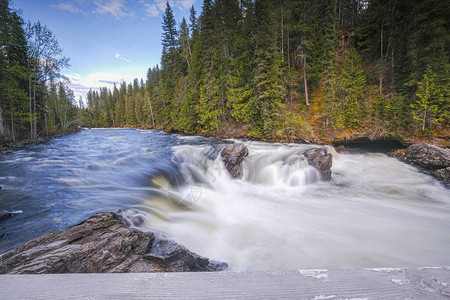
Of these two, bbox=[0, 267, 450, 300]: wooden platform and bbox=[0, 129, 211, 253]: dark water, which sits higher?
bbox=[0, 267, 450, 300]: wooden platform

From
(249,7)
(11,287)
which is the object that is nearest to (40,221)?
(11,287)

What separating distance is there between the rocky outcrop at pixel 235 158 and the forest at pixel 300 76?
776cm

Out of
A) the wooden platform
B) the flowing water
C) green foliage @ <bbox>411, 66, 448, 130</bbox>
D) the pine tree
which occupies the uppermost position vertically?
the pine tree

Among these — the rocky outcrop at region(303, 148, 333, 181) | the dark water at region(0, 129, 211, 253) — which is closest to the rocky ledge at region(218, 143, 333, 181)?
the rocky outcrop at region(303, 148, 333, 181)

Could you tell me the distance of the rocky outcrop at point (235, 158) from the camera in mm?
9578

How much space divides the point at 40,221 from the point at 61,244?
2200mm

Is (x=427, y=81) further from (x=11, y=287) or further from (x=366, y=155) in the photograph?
(x=11, y=287)

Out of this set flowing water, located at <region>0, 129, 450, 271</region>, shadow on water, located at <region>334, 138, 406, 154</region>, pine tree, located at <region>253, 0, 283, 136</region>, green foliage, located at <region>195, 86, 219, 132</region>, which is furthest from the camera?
green foliage, located at <region>195, 86, 219, 132</region>

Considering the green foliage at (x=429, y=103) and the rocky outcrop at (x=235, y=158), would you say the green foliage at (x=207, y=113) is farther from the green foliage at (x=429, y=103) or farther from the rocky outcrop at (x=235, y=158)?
the green foliage at (x=429, y=103)

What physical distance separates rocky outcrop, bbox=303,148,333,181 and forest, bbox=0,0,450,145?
7429mm

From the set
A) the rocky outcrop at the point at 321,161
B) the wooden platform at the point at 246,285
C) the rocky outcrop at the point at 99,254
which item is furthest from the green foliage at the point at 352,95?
the wooden platform at the point at 246,285

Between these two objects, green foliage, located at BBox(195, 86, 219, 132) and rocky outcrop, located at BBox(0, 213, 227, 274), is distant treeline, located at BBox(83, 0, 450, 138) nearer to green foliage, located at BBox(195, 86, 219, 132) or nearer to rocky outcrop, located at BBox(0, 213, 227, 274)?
green foliage, located at BBox(195, 86, 219, 132)

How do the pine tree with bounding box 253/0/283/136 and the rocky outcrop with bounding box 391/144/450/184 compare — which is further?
the pine tree with bounding box 253/0/283/136

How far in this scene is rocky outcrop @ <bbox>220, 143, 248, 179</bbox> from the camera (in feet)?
31.4
